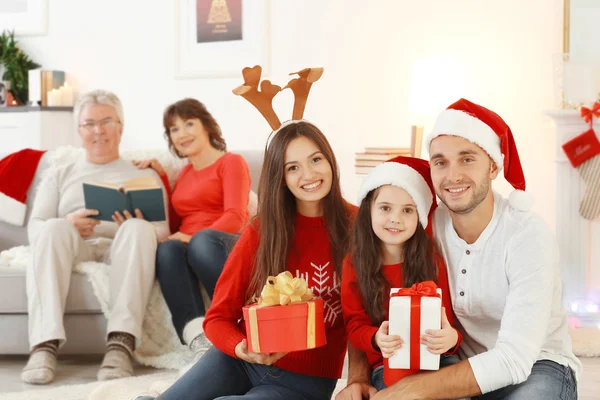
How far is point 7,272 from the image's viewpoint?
10.7 feet

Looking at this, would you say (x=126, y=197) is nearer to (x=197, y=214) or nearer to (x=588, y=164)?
(x=197, y=214)

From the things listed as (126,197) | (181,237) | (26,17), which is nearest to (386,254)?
(181,237)

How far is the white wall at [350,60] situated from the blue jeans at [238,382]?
8.37ft

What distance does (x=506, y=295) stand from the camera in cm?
187

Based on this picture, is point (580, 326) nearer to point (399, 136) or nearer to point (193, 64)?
point (399, 136)

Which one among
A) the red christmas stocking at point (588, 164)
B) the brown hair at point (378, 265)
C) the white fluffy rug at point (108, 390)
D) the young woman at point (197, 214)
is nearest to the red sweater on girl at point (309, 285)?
the brown hair at point (378, 265)

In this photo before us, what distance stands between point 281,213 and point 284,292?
33cm

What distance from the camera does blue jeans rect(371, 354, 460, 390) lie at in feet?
6.07

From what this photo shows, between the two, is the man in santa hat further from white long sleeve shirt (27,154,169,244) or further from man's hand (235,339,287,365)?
white long sleeve shirt (27,154,169,244)

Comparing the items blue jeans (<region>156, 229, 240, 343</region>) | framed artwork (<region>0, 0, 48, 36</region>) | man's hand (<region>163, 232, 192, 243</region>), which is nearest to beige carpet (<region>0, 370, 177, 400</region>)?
blue jeans (<region>156, 229, 240, 343</region>)

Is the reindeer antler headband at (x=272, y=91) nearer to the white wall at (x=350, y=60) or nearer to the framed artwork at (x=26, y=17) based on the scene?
the white wall at (x=350, y=60)

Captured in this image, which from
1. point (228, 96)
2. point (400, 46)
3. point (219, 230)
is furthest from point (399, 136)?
point (219, 230)

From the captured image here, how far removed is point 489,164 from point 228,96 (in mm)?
3340

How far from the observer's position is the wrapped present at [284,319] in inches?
70.3
